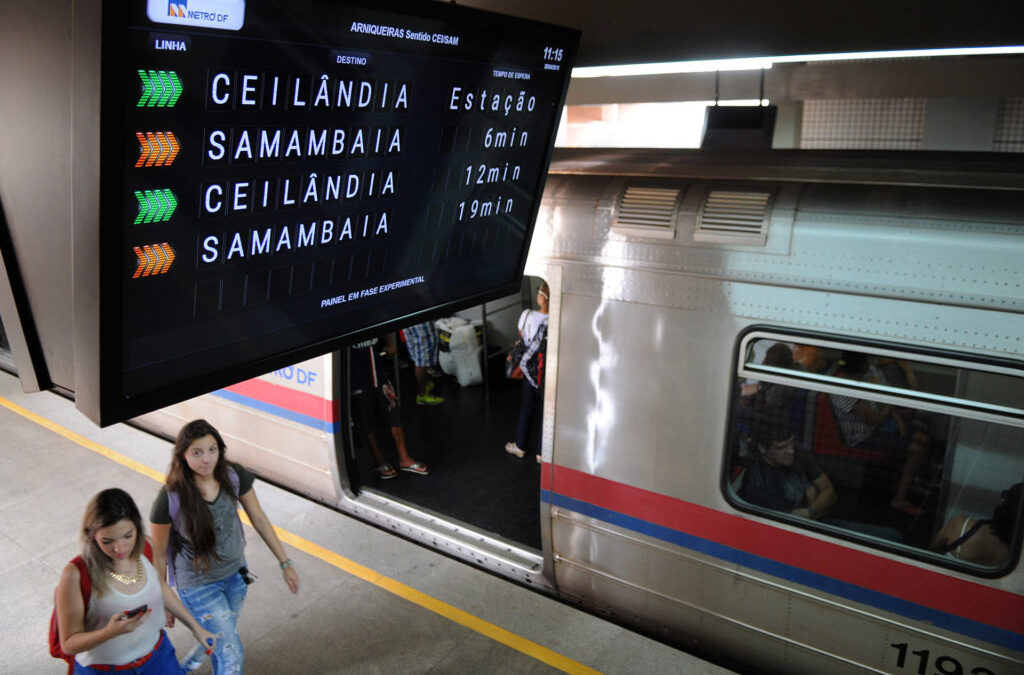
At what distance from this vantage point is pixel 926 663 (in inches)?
149

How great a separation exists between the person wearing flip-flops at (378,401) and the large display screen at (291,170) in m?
3.43

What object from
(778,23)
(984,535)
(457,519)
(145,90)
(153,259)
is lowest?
(457,519)

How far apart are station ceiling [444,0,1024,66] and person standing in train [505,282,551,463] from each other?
294cm

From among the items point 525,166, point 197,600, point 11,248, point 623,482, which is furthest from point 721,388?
point 11,248

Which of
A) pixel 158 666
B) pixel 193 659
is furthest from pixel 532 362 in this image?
pixel 158 666

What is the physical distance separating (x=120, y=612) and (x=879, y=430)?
357cm

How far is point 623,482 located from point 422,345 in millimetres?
4005

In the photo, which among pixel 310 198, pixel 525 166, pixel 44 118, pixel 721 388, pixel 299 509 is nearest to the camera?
pixel 44 118

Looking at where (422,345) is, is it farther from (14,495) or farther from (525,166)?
(525,166)

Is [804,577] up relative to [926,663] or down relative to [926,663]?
up

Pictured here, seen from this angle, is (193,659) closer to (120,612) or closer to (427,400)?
(120,612)

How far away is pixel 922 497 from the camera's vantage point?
3715mm

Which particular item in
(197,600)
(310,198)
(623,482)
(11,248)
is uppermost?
(310,198)

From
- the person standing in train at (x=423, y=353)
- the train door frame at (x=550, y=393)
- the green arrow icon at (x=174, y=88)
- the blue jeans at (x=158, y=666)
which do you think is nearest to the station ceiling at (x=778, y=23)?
the train door frame at (x=550, y=393)
